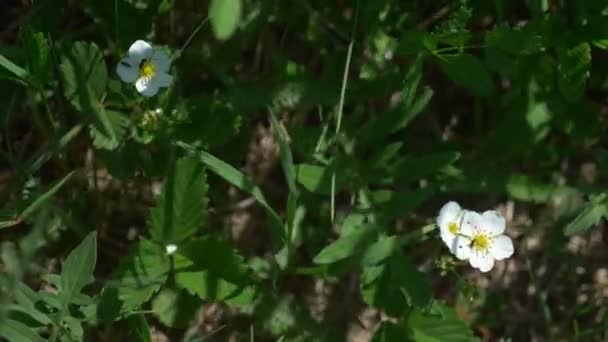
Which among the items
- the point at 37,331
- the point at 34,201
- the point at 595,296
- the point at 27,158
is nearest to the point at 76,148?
the point at 27,158

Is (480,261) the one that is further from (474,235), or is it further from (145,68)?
(145,68)

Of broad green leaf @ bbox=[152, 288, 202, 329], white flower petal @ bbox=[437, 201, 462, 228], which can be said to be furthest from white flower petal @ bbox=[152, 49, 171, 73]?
white flower petal @ bbox=[437, 201, 462, 228]

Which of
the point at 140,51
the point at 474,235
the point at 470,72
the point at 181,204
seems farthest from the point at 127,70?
the point at 474,235

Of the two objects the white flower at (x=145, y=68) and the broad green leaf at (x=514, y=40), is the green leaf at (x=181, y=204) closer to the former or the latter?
the white flower at (x=145, y=68)

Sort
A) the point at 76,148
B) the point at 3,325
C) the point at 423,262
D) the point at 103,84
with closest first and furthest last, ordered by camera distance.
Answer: the point at 3,325, the point at 103,84, the point at 76,148, the point at 423,262

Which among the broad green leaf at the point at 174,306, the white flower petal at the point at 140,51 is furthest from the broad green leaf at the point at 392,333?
the white flower petal at the point at 140,51

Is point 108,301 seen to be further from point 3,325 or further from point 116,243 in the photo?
point 116,243
